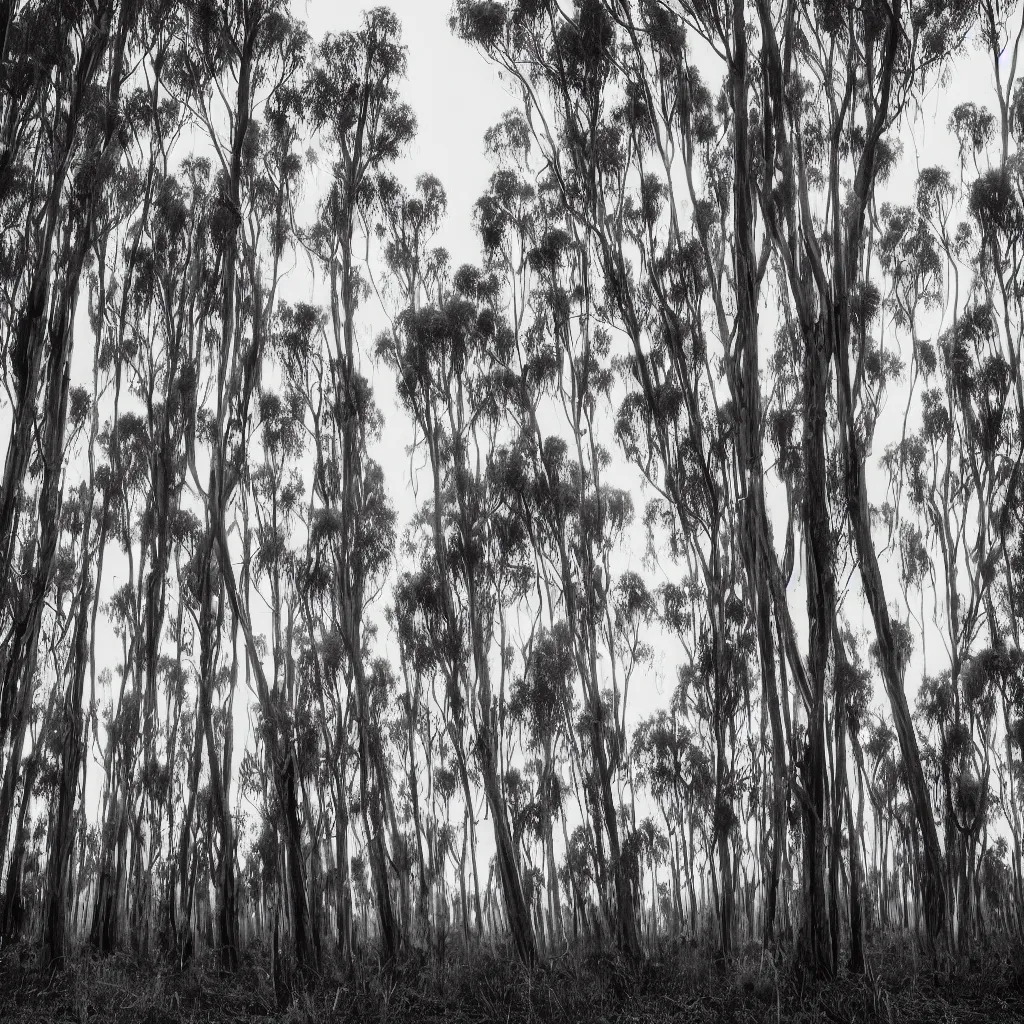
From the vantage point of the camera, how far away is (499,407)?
41.3 feet

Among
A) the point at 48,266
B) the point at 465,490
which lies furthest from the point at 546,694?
the point at 48,266

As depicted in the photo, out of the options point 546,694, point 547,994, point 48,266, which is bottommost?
point 547,994

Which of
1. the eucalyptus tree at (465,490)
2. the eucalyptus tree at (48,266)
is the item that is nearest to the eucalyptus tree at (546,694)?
the eucalyptus tree at (465,490)

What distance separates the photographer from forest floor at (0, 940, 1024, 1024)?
6.11 m

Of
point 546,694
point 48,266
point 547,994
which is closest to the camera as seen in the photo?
point 48,266

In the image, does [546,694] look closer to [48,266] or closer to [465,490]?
[465,490]

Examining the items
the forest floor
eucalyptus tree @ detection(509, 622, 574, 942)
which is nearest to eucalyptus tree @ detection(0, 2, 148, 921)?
the forest floor

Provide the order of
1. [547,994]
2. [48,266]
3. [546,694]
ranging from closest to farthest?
[48,266] → [547,994] → [546,694]

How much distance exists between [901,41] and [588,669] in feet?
24.1

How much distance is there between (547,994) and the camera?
7.35 metres

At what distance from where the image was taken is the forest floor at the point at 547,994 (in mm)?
6105

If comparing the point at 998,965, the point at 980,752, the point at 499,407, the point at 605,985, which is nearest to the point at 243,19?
the point at 499,407

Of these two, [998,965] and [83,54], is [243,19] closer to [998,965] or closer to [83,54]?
[83,54]

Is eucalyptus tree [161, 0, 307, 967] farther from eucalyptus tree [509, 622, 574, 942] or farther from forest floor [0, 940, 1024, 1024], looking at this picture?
eucalyptus tree [509, 622, 574, 942]
